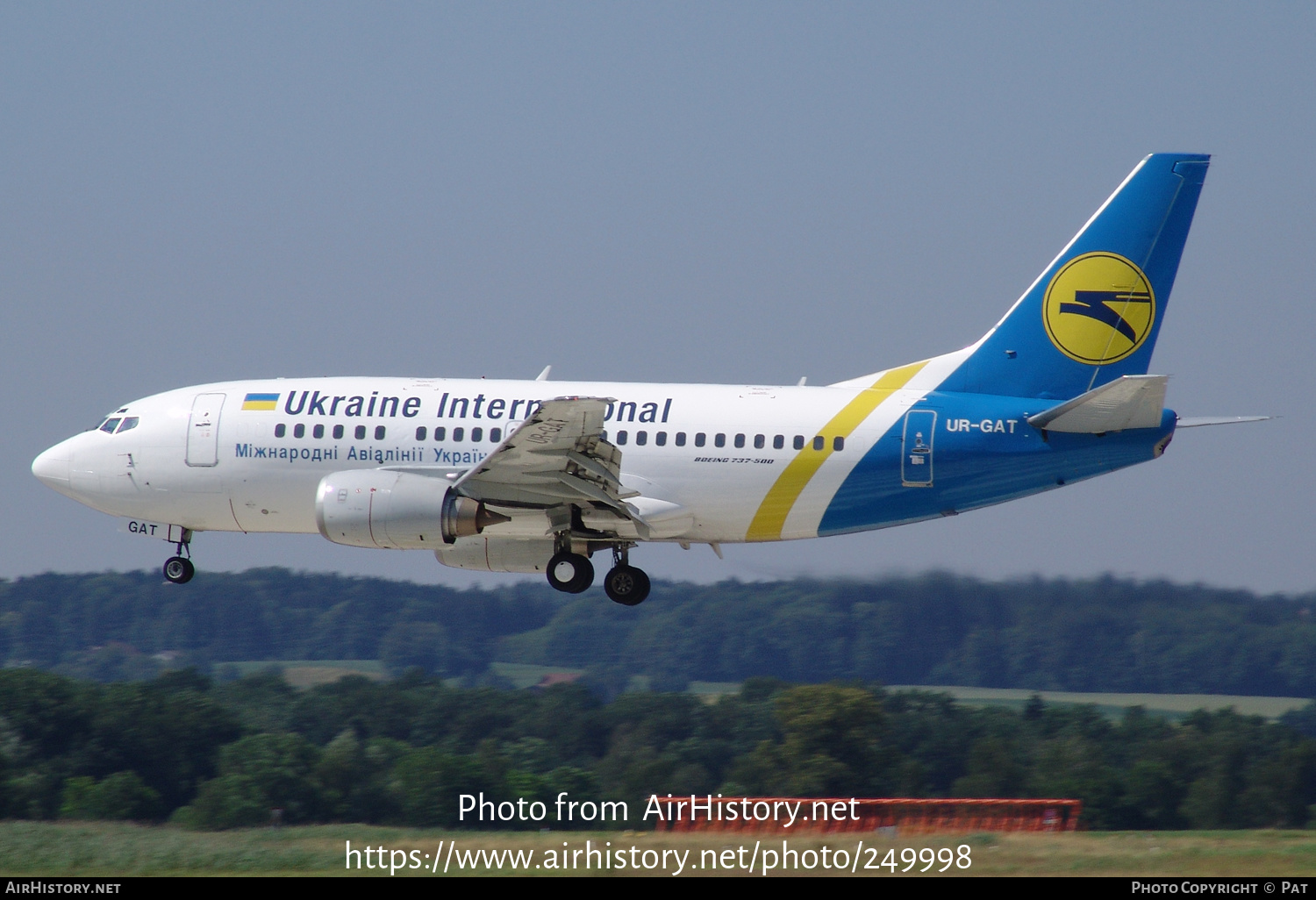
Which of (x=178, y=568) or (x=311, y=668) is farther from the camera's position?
(x=311, y=668)

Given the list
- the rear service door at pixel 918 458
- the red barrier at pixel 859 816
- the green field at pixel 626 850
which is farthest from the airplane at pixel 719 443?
the green field at pixel 626 850

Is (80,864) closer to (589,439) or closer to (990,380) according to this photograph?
(589,439)

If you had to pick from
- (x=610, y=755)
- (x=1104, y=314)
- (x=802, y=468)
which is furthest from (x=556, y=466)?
(x=610, y=755)

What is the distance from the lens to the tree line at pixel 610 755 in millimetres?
45875

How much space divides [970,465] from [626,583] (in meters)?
7.31

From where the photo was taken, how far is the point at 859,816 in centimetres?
3588

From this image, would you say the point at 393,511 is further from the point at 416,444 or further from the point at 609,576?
the point at 609,576

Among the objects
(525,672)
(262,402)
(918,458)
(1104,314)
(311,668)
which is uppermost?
(1104,314)

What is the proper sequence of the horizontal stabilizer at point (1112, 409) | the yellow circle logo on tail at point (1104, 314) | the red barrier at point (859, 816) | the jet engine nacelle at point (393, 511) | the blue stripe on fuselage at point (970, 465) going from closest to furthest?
the horizontal stabilizer at point (1112, 409) → the red barrier at point (859, 816) → the jet engine nacelle at point (393, 511) → the blue stripe on fuselage at point (970, 465) → the yellow circle logo on tail at point (1104, 314)

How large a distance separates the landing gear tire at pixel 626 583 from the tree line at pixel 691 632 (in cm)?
2767

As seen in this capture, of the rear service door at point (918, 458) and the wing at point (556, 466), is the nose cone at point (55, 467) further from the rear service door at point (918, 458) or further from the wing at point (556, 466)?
the rear service door at point (918, 458)

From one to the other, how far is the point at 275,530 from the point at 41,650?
226 ft

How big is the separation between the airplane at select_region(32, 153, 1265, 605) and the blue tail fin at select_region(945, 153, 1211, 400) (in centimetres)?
4

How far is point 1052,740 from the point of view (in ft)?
182
